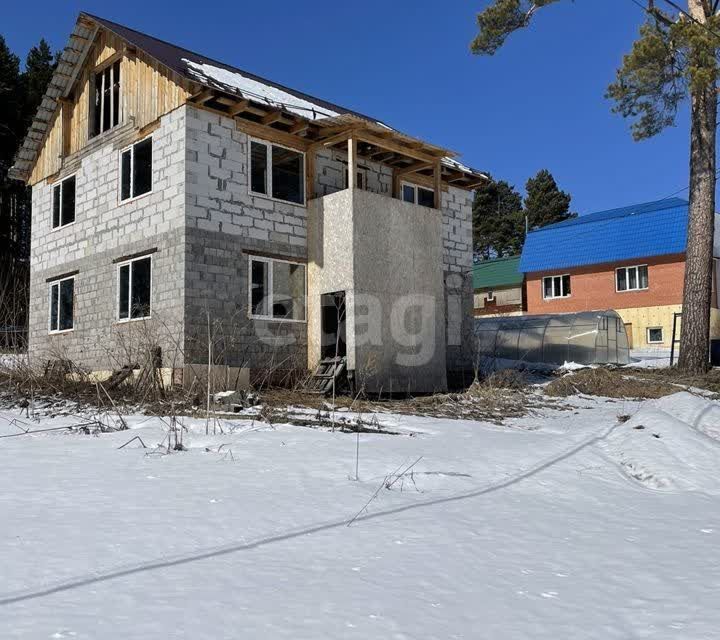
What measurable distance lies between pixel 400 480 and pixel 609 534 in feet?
5.79

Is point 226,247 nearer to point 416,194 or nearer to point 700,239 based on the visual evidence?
point 416,194

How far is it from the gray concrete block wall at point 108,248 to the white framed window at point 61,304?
0.70 ft

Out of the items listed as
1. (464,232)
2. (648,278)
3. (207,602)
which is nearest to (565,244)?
(648,278)

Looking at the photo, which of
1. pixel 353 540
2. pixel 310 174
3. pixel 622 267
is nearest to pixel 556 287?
pixel 622 267

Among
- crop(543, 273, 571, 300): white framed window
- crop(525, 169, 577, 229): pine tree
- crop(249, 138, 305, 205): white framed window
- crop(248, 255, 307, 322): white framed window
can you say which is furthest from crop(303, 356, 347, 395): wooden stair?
crop(525, 169, 577, 229): pine tree

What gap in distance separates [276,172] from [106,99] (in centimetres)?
457

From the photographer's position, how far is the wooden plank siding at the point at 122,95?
1420 centimetres

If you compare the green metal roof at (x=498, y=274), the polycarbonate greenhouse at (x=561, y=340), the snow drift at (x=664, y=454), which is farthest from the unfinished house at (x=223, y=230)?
the green metal roof at (x=498, y=274)

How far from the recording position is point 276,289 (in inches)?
581

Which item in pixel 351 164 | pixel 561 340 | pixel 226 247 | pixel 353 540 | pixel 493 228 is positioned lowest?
pixel 353 540

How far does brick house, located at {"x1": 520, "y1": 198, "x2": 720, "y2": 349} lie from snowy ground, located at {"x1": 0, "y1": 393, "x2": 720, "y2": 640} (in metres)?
22.9

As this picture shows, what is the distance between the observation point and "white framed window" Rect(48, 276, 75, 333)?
16.3 meters

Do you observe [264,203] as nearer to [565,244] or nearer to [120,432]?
[120,432]

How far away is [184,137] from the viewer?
13.5m
